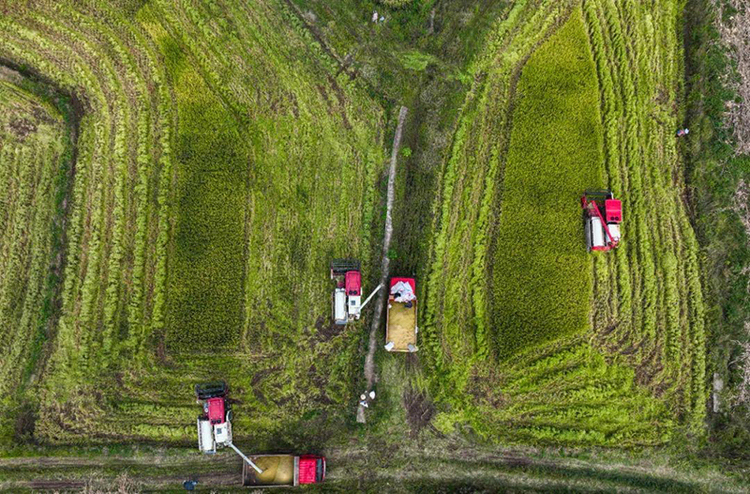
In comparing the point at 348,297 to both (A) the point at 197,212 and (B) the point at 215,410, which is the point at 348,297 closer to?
(B) the point at 215,410

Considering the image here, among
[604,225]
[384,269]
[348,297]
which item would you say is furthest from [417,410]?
[604,225]

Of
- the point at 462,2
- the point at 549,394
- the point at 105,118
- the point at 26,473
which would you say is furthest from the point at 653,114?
the point at 26,473

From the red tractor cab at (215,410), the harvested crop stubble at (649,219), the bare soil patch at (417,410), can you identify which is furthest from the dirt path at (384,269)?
the harvested crop stubble at (649,219)

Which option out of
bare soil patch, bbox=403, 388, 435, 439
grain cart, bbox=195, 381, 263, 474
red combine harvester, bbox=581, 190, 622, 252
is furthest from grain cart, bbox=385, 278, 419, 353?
red combine harvester, bbox=581, 190, 622, 252

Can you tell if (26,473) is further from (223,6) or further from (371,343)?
(223,6)

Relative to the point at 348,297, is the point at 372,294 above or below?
above

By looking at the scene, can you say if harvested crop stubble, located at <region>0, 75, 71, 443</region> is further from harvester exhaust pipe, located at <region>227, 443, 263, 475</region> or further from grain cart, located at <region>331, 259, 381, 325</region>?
grain cart, located at <region>331, 259, 381, 325</region>

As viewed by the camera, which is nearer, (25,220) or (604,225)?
(604,225)
